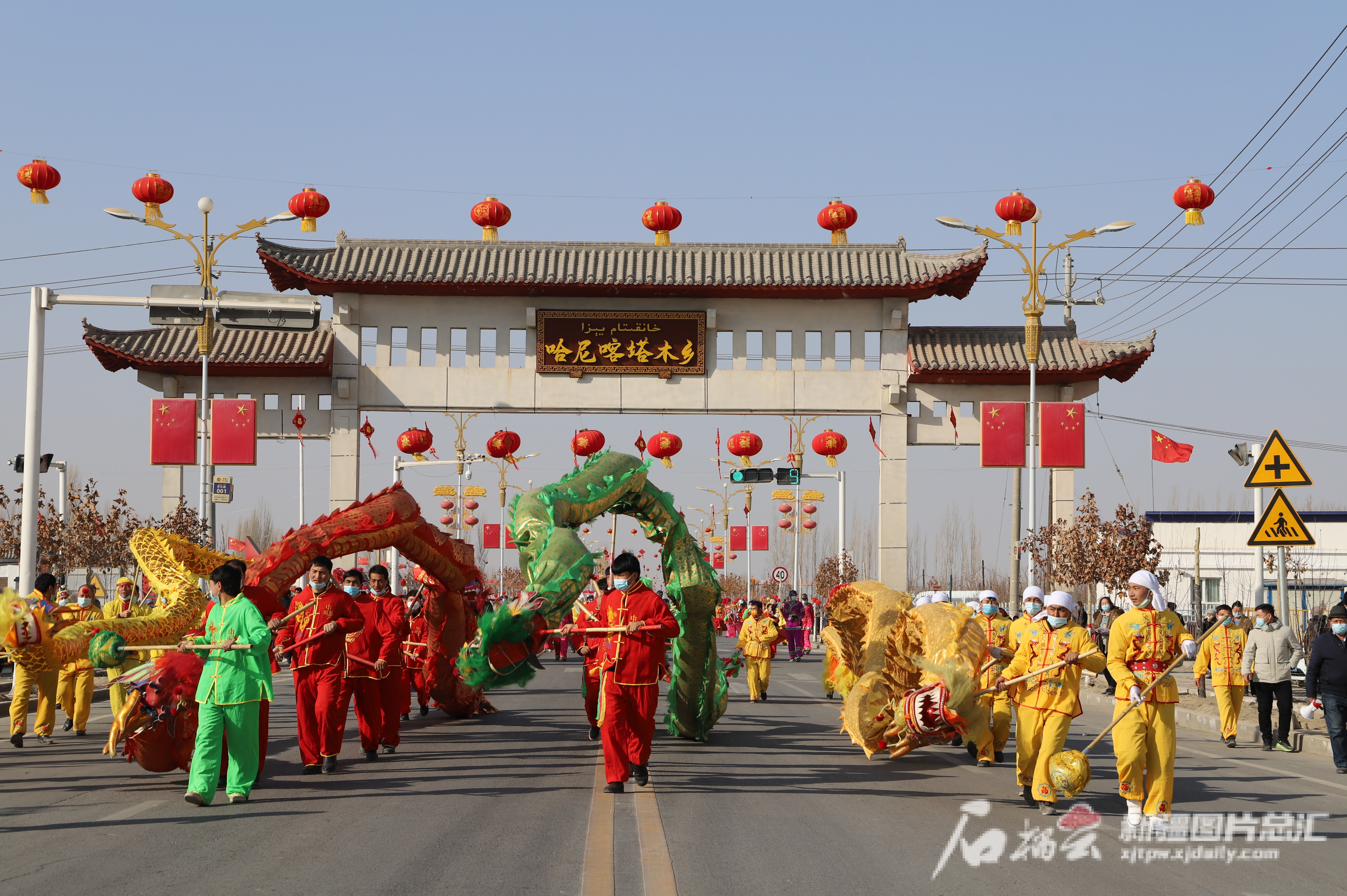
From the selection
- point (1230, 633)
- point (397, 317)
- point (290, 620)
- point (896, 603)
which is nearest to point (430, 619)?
point (290, 620)

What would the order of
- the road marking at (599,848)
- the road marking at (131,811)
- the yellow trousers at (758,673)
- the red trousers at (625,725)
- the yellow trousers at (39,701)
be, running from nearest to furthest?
the road marking at (599,848) → the road marking at (131,811) → the red trousers at (625,725) → the yellow trousers at (39,701) → the yellow trousers at (758,673)

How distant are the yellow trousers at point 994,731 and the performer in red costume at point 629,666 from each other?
3.10 m

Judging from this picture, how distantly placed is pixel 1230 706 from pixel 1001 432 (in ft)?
50.1

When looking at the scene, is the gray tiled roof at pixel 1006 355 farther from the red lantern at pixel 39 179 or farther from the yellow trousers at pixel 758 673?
the red lantern at pixel 39 179

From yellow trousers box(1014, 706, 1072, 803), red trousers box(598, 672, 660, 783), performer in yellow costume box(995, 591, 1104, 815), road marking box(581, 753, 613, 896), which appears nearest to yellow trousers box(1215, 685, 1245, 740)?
performer in yellow costume box(995, 591, 1104, 815)

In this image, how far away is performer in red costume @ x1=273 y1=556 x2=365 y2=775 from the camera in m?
11.2

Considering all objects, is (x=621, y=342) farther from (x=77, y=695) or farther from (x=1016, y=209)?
(x=77, y=695)

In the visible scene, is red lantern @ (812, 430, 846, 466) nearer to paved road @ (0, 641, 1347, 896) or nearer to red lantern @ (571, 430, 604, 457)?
red lantern @ (571, 430, 604, 457)

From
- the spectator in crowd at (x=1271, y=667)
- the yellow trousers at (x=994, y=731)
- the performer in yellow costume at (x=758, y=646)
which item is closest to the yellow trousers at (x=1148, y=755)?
the yellow trousers at (x=994, y=731)

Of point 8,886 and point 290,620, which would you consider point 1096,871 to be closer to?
point 8,886

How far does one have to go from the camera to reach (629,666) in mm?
10273

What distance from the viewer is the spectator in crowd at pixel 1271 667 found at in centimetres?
1407

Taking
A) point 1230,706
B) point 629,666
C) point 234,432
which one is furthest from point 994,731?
point 234,432

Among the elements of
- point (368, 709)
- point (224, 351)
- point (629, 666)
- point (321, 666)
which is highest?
point (224, 351)
